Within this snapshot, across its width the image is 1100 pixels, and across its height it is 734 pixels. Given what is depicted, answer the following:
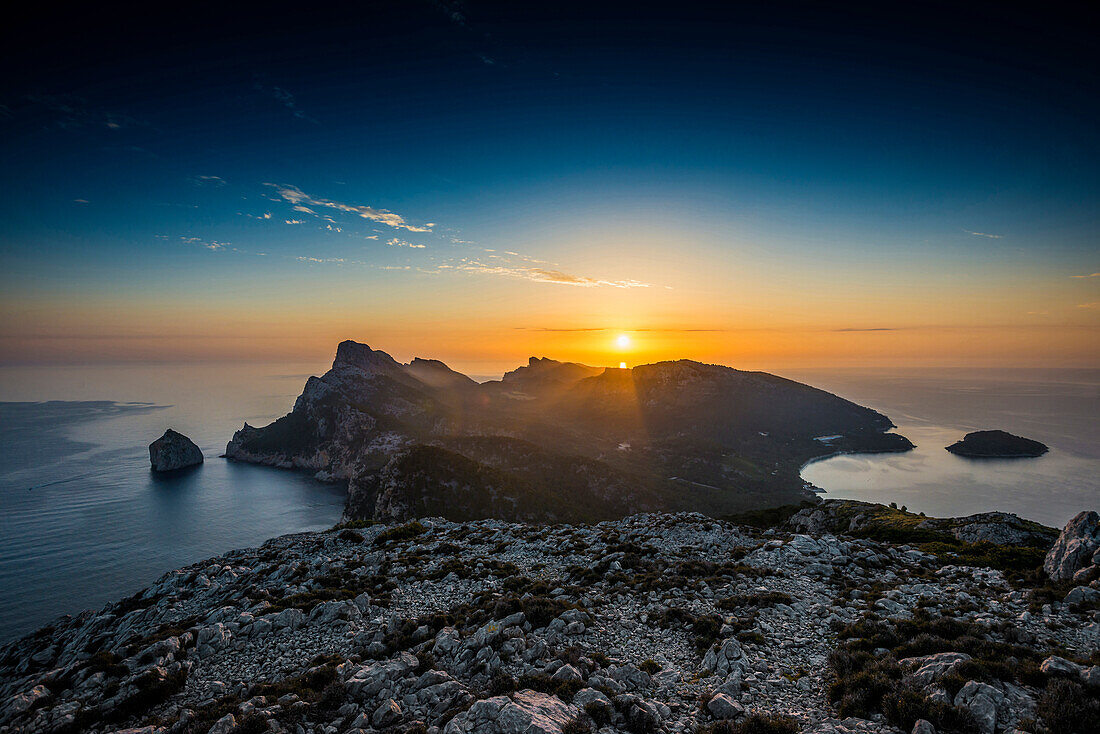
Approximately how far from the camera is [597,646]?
19953 mm

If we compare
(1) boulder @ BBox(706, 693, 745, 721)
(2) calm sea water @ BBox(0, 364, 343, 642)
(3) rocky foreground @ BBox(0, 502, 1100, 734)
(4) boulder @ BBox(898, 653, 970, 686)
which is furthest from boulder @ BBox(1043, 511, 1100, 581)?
(2) calm sea water @ BBox(0, 364, 343, 642)

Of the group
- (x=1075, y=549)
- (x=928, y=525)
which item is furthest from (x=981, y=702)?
(x=928, y=525)

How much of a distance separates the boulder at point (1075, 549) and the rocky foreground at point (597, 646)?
4.6 inches

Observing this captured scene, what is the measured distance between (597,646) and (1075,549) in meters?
28.3

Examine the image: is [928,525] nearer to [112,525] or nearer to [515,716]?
[515,716]

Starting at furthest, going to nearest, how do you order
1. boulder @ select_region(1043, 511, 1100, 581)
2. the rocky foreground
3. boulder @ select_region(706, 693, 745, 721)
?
boulder @ select_region(1043, 511, 1100, 581) → boulder @ select_region(706, 693, 745, 721) → the rocky foreground

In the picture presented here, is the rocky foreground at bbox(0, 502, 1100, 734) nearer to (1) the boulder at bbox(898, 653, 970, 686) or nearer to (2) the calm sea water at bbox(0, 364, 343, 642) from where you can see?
(1) the boulder at bbox(898, 653, 970, 686)

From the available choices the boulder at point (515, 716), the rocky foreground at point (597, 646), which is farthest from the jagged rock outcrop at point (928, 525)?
the boulder at point (515, 716)

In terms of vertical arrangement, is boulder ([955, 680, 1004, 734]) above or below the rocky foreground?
above

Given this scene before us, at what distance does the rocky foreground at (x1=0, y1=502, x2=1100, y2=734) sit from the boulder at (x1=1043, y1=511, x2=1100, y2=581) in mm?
116

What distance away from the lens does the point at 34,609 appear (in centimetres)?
8619

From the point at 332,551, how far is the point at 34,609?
108 m

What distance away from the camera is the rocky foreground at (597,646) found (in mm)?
13883

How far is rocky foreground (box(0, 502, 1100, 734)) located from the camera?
45.5 ft
